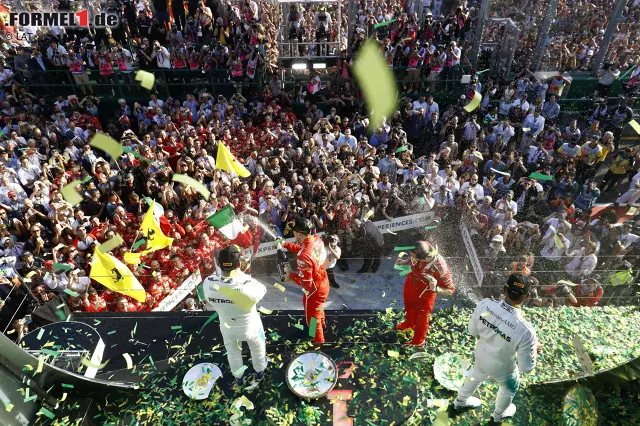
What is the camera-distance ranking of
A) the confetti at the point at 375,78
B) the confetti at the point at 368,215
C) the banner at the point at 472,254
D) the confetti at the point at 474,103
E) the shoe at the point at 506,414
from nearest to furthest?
1. the shoe at the point at 506,414
2. the banner at the point at 472,254
3. the confetti at the point at 368,215
4. the confetti at the point at 474,103
5. the confetti at the point at 375,78

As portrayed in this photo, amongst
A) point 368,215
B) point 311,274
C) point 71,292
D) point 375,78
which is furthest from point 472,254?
point 71,292

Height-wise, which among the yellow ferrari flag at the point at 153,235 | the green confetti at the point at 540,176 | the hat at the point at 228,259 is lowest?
the yellow ferrari flag at the point at 153,235

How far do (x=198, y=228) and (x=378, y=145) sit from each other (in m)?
5.24

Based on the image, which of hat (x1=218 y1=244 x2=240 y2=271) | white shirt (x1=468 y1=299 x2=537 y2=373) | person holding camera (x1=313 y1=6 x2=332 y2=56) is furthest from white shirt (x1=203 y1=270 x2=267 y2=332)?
person holding camera (x1=313 y1=6 x2=332 y2=56)

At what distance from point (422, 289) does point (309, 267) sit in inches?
51.9

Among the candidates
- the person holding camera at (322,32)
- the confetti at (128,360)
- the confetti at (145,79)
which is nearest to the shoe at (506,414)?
the confetti at (128,360)

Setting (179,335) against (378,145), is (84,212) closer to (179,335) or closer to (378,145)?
(179,335)

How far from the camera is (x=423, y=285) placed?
16.8ft

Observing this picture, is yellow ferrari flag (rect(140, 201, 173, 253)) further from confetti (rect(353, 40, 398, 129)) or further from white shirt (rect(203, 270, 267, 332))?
confetti (rect(353, 40, 398, 129))

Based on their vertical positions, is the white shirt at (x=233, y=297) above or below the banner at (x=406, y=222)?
above

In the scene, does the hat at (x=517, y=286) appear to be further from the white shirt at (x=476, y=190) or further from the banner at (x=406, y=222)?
the white shirt at (x=476, y=190)

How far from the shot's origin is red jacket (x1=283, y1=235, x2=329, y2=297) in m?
5.00

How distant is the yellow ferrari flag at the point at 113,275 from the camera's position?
665cm

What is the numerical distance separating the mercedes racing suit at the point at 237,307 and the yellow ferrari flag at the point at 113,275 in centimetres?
264
